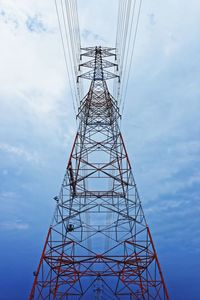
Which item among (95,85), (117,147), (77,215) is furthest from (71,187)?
(95,85)

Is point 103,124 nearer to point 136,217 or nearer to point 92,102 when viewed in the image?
point 92,102

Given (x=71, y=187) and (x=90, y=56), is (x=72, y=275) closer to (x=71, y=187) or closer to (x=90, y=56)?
(x=71, y=187)

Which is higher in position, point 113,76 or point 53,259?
point 113,76

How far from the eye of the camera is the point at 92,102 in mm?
25344

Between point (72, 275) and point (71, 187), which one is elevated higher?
point (71, 187)

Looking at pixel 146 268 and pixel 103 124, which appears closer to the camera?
pixel 146 268

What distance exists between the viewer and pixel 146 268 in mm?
18125

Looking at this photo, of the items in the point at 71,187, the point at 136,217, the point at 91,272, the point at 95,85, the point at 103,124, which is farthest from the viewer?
the point at 95,85

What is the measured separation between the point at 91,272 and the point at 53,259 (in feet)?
7.30

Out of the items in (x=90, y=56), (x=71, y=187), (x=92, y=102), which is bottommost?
(x=71, y=187)

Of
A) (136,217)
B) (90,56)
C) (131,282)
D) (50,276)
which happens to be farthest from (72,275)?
(90,56)

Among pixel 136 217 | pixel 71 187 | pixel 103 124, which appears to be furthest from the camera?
pixel 103 124

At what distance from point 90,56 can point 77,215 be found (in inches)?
535

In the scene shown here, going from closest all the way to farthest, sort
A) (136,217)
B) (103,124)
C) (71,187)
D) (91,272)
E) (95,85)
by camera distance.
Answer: (91,272)
(136,217)
(71,187)
(103,124)
(95,85)
